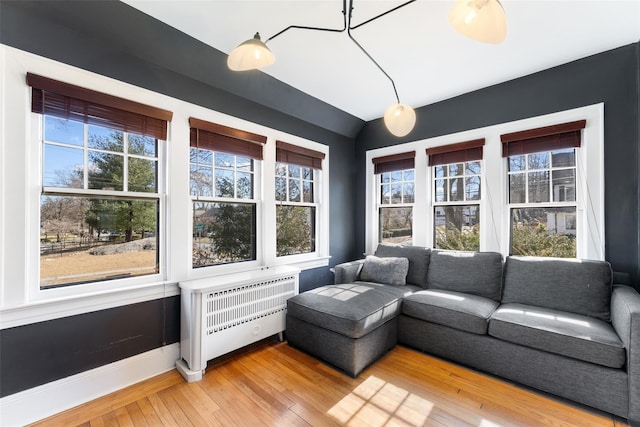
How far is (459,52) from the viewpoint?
2.44 metres

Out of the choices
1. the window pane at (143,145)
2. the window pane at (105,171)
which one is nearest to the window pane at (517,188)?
the window pane at (143,145)

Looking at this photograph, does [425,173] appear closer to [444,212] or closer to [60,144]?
[444,212]

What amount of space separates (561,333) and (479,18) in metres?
2.11

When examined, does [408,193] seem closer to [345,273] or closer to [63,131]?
[345,273]

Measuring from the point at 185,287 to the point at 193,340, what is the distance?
0.42 m

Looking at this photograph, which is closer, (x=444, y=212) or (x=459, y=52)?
(x=459, y=52)

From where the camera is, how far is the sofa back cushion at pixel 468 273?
277cm

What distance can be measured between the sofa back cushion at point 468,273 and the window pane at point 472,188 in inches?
28.3

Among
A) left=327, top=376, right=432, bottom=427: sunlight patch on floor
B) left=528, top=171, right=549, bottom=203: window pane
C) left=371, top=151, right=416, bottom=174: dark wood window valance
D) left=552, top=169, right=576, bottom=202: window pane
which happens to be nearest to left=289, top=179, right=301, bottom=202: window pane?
left=371, top=151, right=416, bottom=174: dark wood window valance

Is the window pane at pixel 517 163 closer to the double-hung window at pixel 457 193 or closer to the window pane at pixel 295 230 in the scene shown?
the double-hung window at pixel 457 193

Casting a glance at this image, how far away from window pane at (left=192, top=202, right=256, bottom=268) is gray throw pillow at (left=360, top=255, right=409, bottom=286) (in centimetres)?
135

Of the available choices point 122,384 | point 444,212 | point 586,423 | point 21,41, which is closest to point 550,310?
point 586,423

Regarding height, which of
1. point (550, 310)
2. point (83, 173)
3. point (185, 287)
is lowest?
point (550, 310)

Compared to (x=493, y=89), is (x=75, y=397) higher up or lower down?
lower down
